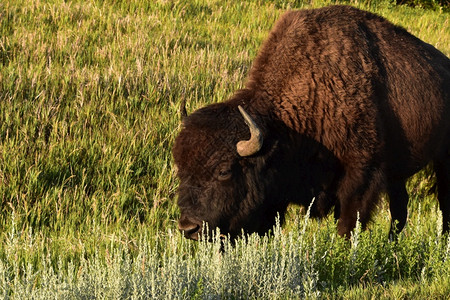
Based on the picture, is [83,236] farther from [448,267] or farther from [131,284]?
[448,267]

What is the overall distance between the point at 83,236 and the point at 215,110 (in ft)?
5.04

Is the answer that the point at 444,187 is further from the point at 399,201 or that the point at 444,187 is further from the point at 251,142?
the point at 251,142

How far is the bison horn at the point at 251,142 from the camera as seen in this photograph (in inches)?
207

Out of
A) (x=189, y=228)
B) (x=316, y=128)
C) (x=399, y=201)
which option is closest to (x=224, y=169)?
(x=189, y=228)

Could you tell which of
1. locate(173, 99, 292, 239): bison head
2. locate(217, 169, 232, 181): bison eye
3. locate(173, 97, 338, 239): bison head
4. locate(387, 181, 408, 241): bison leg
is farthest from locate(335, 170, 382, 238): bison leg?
locate(217, 169, 232, 181): bison eye

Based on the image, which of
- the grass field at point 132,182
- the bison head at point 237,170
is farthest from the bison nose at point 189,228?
the grass field at point 132,182

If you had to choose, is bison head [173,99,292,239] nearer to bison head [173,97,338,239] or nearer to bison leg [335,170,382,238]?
bison head [173,97,338,239]

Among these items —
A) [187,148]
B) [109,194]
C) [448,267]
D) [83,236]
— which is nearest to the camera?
[448,267]

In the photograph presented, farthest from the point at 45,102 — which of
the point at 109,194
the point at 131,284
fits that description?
the point at 131,284

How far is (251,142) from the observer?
5.30 meters

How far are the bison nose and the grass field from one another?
6.3 inches

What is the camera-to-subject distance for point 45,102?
7770 millimetres

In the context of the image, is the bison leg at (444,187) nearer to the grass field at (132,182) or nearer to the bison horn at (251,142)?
the grass field at (132,182)

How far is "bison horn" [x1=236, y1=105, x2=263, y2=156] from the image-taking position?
5.25m
